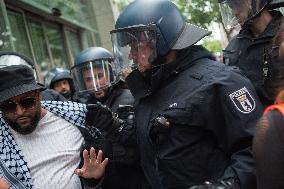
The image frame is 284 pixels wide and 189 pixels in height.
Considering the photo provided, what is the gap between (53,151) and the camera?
239cm

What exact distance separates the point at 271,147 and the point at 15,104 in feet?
4.91

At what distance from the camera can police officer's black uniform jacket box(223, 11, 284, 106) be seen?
279cm

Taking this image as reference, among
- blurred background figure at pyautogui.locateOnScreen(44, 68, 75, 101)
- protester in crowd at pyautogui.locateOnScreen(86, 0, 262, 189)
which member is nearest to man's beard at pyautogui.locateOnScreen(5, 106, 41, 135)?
protester in crowd at pyautogui.locateOnScreen(86, 0, 262, 189)

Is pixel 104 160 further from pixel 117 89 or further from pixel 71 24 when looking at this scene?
pixel 71 24

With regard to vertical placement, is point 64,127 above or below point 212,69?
below

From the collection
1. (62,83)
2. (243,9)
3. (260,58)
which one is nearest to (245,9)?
(243,9)

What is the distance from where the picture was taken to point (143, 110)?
7.11ft

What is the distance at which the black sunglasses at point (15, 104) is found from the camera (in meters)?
2.31

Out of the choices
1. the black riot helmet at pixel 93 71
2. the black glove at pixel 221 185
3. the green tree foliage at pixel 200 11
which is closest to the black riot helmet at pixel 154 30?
the black glove at pixel 221 185

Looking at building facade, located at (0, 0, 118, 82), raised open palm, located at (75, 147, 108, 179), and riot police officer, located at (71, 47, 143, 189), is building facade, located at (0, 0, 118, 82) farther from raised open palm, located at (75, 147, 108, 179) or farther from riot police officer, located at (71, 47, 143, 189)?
raised open palm, located at (75, 147, 108, 179)

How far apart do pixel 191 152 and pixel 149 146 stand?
0.84 feet

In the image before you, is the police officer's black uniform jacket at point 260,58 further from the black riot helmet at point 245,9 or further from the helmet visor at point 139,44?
the helmet visor at point 139,44

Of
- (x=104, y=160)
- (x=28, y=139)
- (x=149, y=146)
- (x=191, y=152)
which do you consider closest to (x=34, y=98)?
(x=28, y=139)

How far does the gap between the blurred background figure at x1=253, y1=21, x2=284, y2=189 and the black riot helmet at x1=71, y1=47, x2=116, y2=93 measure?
2.06 metres
